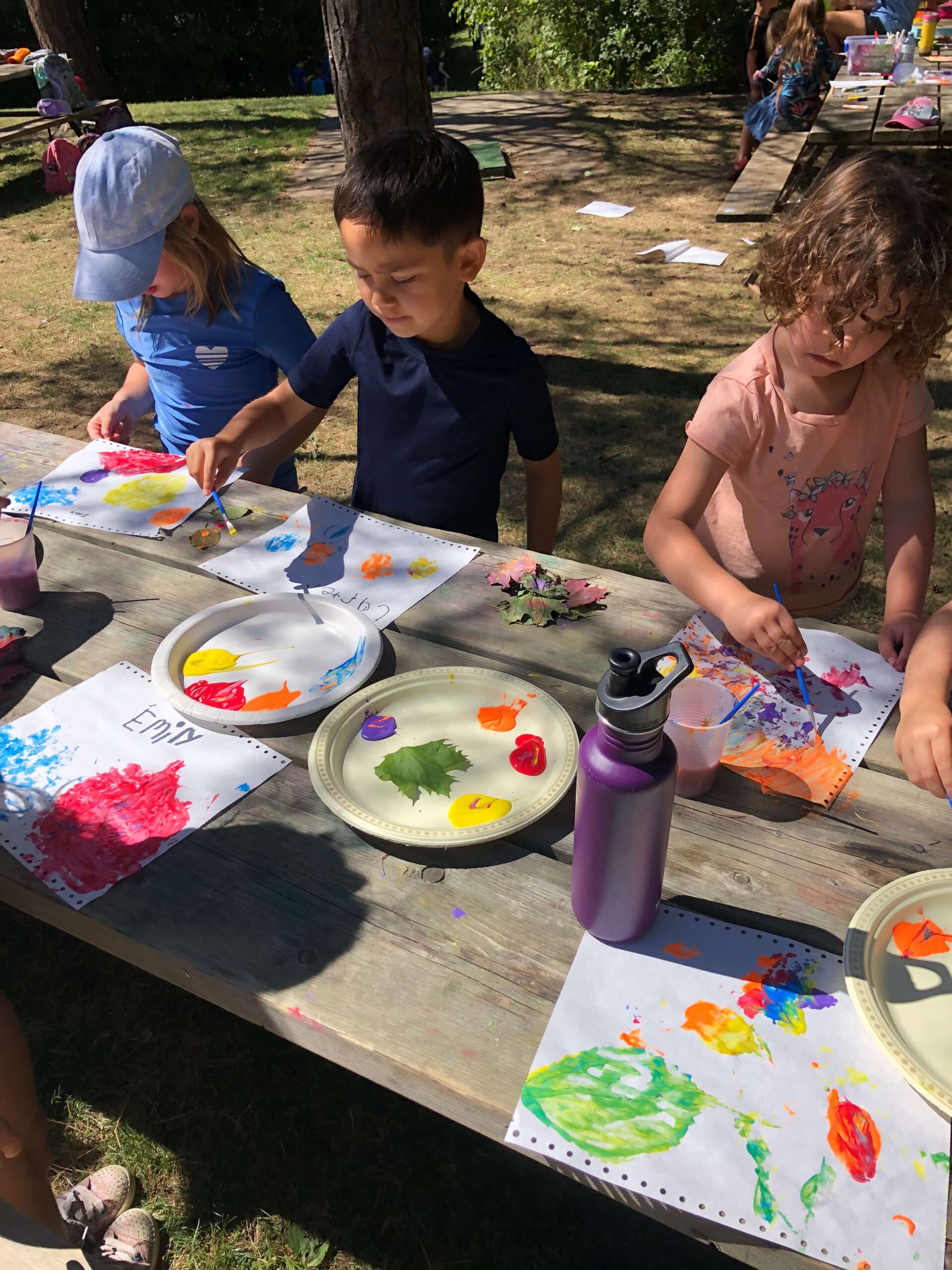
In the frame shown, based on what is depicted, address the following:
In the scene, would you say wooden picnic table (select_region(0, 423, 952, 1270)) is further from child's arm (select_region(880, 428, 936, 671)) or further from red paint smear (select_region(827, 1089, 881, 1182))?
child's arm (select_region(880, 428, 936, 671))

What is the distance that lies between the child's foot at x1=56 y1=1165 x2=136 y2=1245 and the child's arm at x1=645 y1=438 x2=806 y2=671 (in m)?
1.45

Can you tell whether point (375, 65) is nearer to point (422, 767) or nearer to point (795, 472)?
point (795, 472)

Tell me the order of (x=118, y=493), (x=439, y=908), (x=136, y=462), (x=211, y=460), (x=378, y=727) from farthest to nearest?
(x=136, y=462)
(x=118, y=493)
(x=211, y=460)
(x=378, y=727)
(x=439, y=908)

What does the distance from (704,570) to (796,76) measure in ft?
22.2

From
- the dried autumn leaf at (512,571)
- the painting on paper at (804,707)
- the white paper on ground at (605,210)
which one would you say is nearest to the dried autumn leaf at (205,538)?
the dried autumn leaf at (512,571)

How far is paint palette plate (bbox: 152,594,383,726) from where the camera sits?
1.39m

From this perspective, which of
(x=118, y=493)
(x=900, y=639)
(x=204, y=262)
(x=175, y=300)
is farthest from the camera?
(x=175, y=300)

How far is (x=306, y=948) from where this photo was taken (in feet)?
3.40

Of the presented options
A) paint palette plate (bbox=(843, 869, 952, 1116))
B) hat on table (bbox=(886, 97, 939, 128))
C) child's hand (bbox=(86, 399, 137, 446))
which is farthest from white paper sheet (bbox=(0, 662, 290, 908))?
hat on table (bbox=(886, 97, 939, 128))

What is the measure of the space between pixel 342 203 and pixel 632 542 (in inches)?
76.1

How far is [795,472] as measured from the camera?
188 cm

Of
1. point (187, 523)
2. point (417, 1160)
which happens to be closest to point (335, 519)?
point (187, 523)

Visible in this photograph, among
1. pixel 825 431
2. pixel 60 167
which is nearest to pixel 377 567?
pixel 825 431

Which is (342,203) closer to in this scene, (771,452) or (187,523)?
(187,523)
